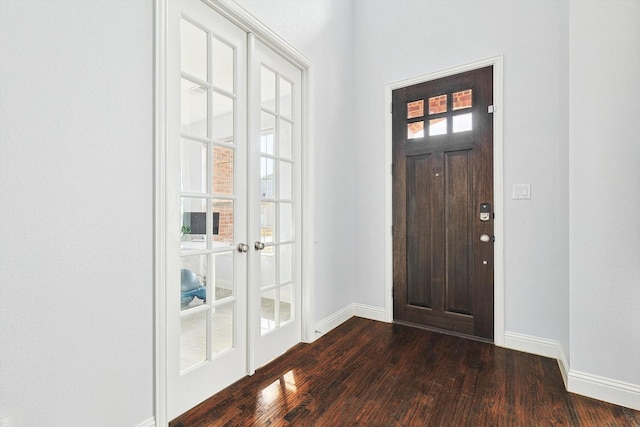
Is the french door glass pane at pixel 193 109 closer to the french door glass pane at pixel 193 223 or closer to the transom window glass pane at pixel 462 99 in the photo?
the french door glass pane at pixel 193 223

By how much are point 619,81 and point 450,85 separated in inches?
48.1

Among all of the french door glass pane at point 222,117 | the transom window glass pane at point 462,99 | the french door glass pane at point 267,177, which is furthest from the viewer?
the transom window glass pane at point 462,99

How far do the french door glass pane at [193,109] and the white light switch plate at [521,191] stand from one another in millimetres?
2360

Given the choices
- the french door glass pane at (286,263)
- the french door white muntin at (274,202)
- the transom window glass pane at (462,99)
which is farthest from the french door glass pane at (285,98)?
the transom window glass pane at (462,99)

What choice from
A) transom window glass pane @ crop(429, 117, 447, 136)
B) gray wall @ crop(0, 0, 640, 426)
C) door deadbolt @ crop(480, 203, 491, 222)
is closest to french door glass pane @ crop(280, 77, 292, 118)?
gray wall @ crop(0, 0, 640, 426)

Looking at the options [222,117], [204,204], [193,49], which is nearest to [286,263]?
[204,204]

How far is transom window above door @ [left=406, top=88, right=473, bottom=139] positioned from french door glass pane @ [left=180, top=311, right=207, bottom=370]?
2.39 metres

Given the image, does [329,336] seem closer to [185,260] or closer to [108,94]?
[185,260]

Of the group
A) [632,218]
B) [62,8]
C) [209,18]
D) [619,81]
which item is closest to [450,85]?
[619,81]

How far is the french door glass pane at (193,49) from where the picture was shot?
1.79 m

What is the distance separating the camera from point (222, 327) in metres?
2.00

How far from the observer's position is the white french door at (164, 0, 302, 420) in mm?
1713

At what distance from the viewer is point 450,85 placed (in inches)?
113

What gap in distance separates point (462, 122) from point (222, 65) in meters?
2.02
